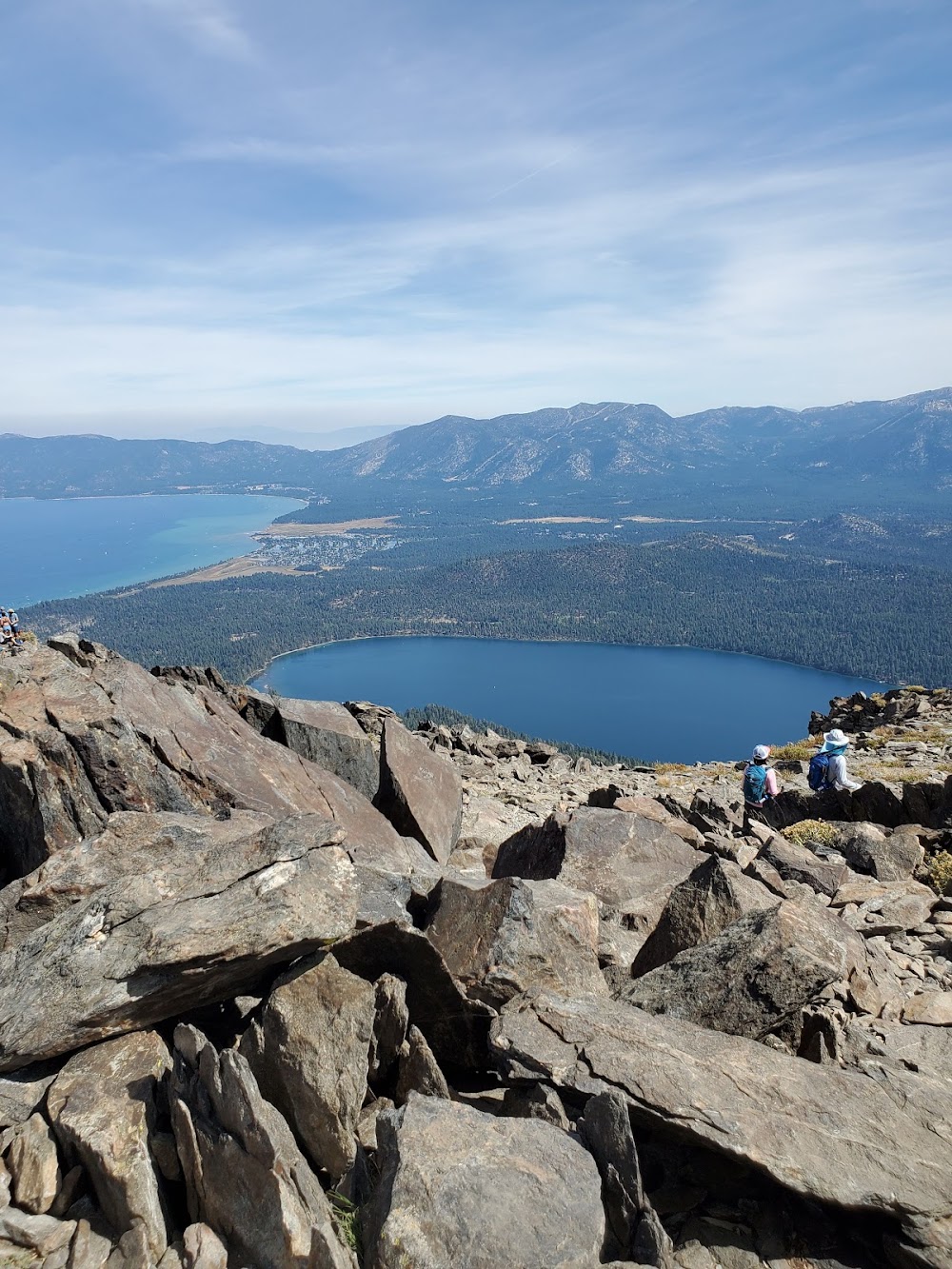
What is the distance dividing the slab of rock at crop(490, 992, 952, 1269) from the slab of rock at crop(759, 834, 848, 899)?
23.0 ft

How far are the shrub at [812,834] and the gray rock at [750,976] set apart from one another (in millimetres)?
9102

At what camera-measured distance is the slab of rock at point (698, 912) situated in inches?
424

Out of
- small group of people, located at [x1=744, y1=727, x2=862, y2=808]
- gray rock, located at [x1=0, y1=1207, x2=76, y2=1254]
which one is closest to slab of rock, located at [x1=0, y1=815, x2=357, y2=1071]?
gray rock, located at [x1=0, y1=1207, x2=76, y2=1254]

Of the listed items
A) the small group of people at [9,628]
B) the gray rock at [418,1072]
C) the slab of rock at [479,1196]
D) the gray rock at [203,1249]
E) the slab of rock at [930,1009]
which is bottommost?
the slab of rock at [930,1009]

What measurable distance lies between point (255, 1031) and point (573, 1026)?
3430 mm

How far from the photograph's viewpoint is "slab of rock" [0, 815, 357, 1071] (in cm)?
786

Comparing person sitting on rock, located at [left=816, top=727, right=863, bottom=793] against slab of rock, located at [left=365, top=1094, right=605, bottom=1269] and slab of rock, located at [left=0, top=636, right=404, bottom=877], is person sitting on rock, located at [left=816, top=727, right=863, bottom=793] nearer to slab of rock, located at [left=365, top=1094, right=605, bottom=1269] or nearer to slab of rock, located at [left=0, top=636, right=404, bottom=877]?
slab of rock, located at [left=0, top=636, right=404, bottom=877]

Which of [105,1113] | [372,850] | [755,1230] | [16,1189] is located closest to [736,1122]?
[755,1230]

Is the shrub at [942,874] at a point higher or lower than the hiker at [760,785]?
higher

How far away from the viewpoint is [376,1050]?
8.34m

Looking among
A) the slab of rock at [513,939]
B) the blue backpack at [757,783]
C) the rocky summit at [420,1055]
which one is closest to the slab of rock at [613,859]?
the rocky summit at [420,1055]

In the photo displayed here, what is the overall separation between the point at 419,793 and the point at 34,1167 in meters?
12.4

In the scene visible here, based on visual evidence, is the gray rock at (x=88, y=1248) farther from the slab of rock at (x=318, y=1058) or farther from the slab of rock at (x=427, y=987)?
the slab of rock at (x=427, y=987)

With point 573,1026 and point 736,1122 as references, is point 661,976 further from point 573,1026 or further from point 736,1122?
point 736,1122
